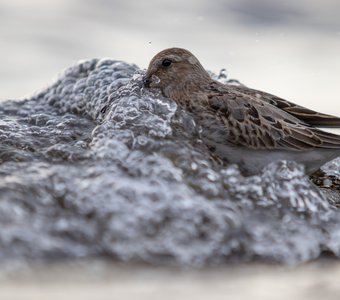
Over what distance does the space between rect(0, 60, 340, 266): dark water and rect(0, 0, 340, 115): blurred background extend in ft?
8.09

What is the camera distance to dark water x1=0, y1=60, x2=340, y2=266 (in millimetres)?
4953

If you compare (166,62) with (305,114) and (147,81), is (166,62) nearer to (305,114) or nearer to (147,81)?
(147,81)

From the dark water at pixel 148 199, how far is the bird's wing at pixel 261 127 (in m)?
0.26

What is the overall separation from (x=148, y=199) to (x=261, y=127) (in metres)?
1.62

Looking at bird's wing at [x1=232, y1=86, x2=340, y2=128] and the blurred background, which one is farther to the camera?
the blurred background

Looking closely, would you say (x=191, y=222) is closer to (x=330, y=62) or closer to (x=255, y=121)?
(x=255, y=121)

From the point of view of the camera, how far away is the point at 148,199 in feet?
17.5

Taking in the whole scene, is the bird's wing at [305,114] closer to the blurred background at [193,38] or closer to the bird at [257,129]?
the bird at [257,129]

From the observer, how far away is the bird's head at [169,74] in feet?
23.4

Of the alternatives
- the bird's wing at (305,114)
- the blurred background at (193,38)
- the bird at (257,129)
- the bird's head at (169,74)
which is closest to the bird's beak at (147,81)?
the bird's head at (169,74)

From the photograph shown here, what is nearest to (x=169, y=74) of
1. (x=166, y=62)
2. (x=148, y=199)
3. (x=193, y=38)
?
(x=166, y=62)

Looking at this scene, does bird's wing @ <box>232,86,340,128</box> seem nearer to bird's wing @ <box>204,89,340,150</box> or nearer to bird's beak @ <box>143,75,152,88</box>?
bird's wing @ <box>204,89,340,150</box>

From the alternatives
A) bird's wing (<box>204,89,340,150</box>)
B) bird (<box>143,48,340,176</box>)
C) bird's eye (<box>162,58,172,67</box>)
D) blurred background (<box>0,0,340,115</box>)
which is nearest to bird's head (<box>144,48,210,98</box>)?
bird's eye (<box>162,58,172,67</box>)

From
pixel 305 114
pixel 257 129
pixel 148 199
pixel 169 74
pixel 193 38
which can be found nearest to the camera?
pixel 148 199
